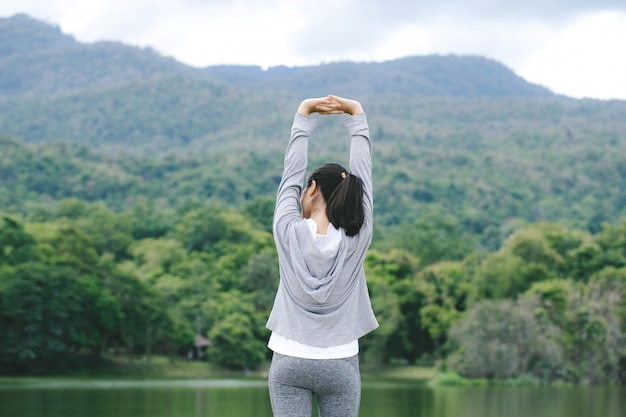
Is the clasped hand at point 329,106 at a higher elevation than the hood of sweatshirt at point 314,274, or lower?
higher

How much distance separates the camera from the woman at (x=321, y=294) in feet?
9.57

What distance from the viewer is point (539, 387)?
3228cm

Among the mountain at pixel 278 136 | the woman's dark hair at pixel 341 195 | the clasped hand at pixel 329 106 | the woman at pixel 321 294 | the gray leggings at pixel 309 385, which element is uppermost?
the mountain at pixel 278 136

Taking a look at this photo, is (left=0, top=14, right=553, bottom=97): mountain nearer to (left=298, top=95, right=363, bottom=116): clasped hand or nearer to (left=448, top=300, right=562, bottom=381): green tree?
(left=448, top=300, right=562, bottom=381): green tree

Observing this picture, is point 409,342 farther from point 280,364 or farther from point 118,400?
point 280,364

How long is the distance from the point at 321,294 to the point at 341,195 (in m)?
0.30

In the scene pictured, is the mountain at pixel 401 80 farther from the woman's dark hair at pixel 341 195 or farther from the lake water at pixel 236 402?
the woman's dark hair at pixel 341 195

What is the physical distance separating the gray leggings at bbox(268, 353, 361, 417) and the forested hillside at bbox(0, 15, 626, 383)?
30817 mm

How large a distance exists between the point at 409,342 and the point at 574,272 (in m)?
7.46

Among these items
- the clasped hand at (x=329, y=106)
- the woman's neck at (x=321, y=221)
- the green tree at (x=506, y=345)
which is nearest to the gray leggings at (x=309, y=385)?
the woman's neck at (x=321, y=221)

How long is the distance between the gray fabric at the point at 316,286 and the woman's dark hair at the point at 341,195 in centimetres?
3

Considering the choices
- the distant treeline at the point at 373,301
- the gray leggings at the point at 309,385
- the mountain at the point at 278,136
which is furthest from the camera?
the mountain at the point at 278,136

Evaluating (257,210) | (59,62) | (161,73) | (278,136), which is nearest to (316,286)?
(257,210)

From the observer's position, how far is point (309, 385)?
2.93 metres
